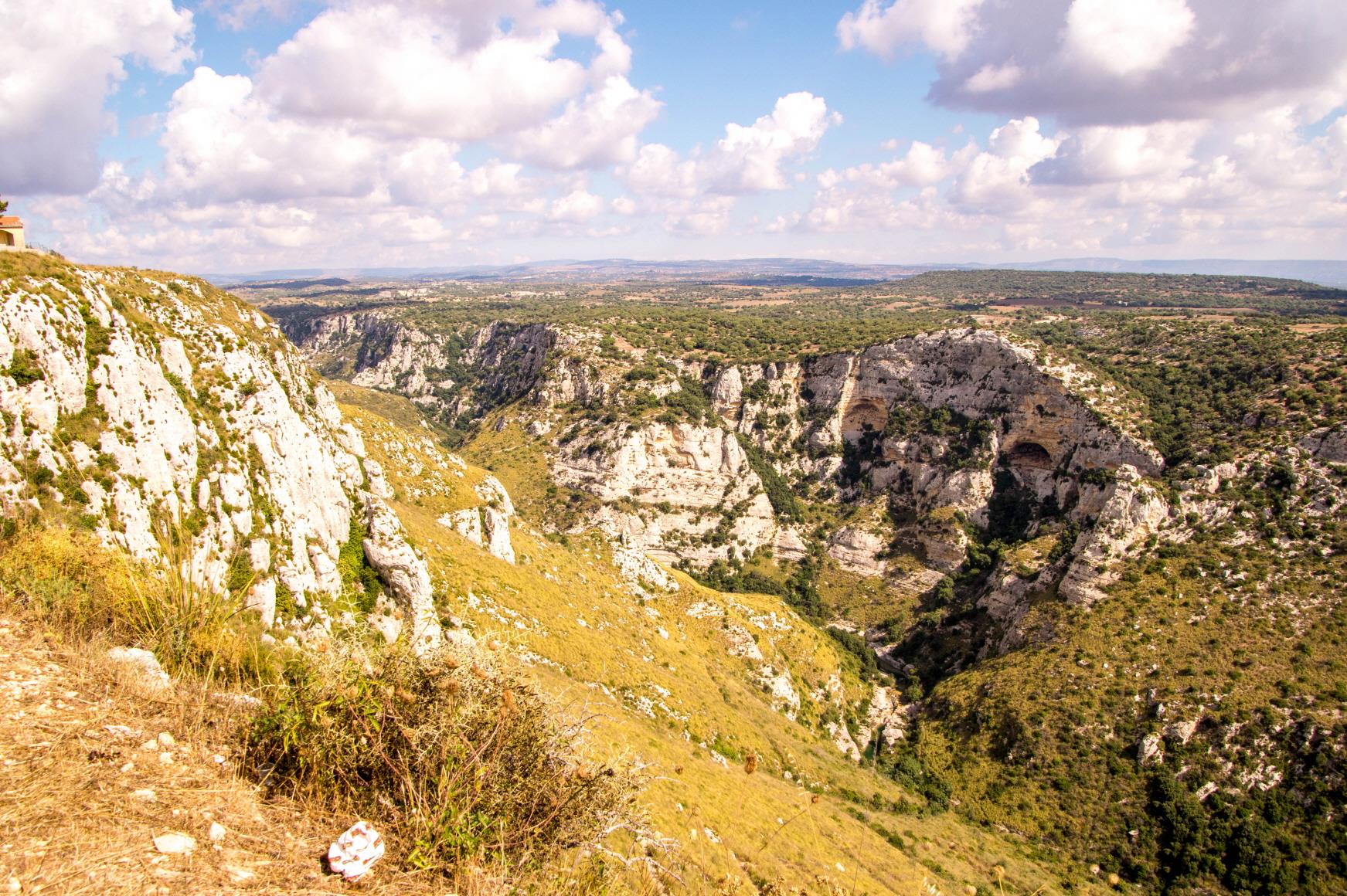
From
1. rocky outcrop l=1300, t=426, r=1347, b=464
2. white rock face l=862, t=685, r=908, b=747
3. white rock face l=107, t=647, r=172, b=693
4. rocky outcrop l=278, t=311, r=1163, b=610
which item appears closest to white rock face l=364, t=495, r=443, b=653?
white rock face l=107, t=647, r=172, b=693

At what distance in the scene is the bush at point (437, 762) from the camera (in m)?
5.21

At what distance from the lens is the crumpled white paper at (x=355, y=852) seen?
4.64 meters

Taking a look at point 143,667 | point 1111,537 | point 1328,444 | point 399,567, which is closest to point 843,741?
point 1111,537

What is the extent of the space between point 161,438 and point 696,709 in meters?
26.9

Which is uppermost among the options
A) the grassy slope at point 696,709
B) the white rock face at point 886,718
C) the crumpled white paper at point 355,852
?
the crumpled white paper at point 355,852

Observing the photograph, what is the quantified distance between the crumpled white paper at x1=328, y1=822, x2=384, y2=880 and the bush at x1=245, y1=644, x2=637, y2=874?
319mm

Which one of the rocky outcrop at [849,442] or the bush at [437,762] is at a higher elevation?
the bush at [437,762]

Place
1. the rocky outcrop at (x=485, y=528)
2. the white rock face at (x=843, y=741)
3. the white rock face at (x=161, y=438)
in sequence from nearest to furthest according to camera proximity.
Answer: the white rock face at (x=161, y=438)
the rocky outcrop at (x=485, y=528)
the white rock face at (x=843, y=741)

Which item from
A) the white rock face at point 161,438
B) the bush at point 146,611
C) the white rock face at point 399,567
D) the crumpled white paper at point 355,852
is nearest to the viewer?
the crumpled white paper at point 355,852

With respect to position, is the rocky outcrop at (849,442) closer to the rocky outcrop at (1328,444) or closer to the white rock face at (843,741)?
the rocky outcrop at (1328,444)

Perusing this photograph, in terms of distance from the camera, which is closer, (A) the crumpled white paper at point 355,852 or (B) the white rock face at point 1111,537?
(A) the crumpled white paper at point 355,852

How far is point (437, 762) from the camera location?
5.45 meters

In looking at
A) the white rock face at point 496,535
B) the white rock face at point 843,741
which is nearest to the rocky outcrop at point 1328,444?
the white rock face at point 843,741

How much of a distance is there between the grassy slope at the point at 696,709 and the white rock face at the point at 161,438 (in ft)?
22.6
